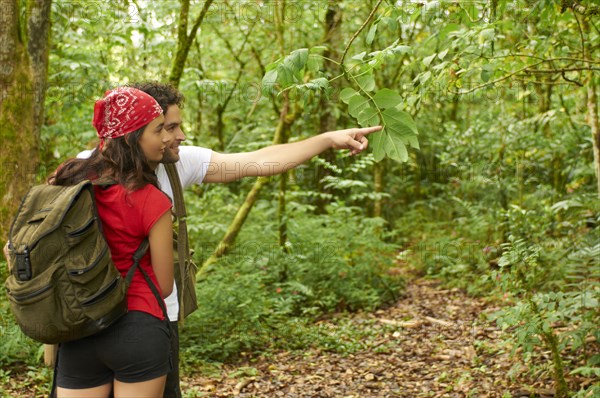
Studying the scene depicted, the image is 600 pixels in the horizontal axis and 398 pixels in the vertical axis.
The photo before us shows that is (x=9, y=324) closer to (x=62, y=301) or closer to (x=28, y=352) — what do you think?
(x=28, y=352)

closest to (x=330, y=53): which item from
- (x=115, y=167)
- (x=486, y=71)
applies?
(x=486, y=71)

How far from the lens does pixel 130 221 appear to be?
2.14m

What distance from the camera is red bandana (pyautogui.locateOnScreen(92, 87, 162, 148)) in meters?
2.19

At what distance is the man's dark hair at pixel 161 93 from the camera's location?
2.37 metres

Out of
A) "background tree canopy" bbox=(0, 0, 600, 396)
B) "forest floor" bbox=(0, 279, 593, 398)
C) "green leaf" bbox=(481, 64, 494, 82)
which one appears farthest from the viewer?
"forest floor" bbox=(0, 279, 593, 398)

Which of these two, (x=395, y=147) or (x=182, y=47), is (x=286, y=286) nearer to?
(x=182, y=47)

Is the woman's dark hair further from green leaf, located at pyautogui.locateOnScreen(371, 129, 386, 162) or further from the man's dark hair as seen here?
green leaf, located at pyautogui.locateOnScreen(371, 129, 386, 162)

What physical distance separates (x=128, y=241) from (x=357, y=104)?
4.01 ft

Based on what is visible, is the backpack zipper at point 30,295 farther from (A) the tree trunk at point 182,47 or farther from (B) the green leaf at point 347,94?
(A) the tree trunk at point 182,47

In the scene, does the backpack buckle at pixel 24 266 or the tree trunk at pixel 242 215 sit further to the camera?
the tree trunk at pixel 242 215

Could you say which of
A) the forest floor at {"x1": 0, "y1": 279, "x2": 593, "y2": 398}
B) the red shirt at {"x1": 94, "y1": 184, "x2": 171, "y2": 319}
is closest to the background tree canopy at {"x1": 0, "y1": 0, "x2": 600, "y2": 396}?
the forest floor at {"x1": 0, "y1": 279, "x2": 593, "y2": 398}

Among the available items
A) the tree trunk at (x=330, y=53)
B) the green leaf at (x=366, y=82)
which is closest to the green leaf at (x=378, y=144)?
the green leaf at (x=366, y=82)

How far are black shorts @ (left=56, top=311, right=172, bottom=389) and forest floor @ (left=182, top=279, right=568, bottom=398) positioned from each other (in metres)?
2.49

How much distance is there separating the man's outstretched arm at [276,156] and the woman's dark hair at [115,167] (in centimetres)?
50
